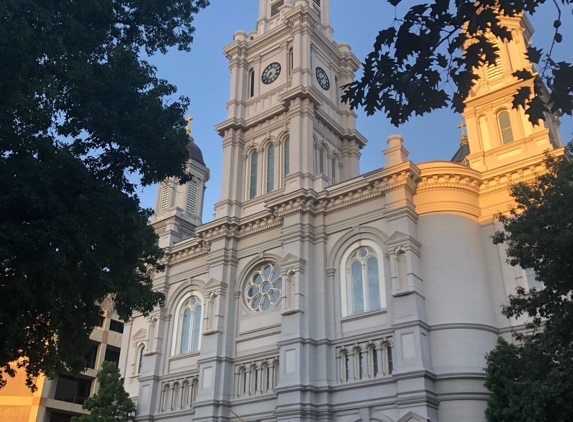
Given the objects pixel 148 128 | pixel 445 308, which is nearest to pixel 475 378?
pixel 445 308

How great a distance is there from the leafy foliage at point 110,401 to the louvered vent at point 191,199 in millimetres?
11642

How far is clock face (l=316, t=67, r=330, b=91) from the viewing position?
36219 millimetres

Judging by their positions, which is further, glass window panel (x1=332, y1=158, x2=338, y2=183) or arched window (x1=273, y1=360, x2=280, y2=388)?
glass window panel (x1=332, y1=158, x2=338, y2=183)

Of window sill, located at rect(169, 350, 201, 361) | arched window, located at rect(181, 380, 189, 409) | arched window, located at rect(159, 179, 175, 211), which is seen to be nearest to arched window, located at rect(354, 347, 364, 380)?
window sill, located at rect(169, 350, 201, 361)

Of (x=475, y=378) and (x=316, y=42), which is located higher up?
(x=316, y=42)

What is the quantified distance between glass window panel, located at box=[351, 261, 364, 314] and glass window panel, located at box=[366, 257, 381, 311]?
414mm

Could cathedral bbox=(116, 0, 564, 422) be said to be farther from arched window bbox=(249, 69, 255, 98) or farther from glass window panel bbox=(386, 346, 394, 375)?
arched window bbox=(249, 69, 255, 98)

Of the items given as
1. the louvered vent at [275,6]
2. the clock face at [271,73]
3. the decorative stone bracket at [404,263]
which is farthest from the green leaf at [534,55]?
the louvered vent at [275,6]

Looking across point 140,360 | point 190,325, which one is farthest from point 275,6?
point 140,360

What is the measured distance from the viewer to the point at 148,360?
3180cm

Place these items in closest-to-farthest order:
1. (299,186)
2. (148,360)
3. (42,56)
Answer: (42,56), (299,186), (148,360)

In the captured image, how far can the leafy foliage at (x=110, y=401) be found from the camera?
28734 millimetres

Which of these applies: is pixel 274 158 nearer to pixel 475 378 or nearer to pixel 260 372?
pixel 260 372

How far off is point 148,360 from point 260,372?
7.81 metres
